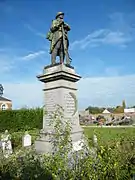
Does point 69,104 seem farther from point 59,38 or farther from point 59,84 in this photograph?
point 59,38

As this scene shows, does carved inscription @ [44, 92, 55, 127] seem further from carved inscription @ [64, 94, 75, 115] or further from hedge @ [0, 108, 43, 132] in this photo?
hedge @ [0, 108, 43, 132]

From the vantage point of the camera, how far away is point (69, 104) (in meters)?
7.67

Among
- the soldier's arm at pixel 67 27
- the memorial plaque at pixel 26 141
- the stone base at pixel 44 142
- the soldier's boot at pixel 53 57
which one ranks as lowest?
the memorial plaque at pixel 26 141

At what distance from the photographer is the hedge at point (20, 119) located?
2369 cm

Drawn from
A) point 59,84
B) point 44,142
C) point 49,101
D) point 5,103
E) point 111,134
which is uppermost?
point 5,103

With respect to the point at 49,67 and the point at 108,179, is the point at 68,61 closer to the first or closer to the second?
the point at 49,67

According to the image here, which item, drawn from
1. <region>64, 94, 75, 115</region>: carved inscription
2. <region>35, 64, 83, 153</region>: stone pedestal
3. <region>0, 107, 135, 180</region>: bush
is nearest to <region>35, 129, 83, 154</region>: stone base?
<region>35, 64, 83, 153</region>: stone pedestal

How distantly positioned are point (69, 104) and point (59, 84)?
90 centimetres

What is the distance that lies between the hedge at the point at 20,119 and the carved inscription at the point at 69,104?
17053mm

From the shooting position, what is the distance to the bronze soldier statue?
817 centimetres

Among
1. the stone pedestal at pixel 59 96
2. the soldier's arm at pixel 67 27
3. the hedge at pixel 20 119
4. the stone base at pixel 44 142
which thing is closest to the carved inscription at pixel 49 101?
the stone pedestal at pixel 59 96

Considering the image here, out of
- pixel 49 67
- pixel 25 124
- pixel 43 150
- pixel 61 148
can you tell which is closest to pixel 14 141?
pixel 43 150

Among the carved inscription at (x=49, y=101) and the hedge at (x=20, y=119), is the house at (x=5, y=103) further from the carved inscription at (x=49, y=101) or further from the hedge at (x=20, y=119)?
the carved inscription at (x=49, y=101)

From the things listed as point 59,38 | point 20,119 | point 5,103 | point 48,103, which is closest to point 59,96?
point 48,103
